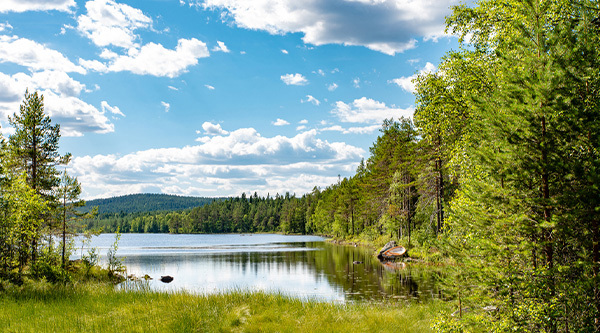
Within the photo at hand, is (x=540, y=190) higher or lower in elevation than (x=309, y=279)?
higher

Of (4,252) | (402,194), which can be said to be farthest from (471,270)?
(402,194)

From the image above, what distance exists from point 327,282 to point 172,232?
17847 cm

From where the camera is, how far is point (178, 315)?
11.4 metres

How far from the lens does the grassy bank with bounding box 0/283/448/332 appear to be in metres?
10.9

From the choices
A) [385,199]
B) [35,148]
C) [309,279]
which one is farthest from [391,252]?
[35,148]

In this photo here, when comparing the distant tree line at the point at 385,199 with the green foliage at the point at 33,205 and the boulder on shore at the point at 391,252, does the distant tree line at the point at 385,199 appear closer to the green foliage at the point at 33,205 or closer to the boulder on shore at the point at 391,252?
the boulder on shore at the point at 391,252

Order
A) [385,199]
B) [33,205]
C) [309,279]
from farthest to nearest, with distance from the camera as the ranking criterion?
1. [385,199]
2. [309,279]
3. [33,205]

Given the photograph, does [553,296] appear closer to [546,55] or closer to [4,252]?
[546,55]

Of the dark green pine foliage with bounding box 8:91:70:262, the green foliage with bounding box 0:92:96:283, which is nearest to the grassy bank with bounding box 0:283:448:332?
the green foliage with bounding box 0:92:96:283

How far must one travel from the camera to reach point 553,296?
7.48 metres

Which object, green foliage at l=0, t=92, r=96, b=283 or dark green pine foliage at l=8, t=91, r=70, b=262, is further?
dark green pine foliage at l=8, t=91, r=70, b=262

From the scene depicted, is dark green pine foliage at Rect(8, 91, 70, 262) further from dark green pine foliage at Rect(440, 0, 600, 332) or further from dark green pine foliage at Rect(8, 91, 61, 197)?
dark green pine foliage at Rect(440, 0, 600, 332)

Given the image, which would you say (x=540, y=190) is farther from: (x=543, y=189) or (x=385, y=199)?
(x=385, y=199)

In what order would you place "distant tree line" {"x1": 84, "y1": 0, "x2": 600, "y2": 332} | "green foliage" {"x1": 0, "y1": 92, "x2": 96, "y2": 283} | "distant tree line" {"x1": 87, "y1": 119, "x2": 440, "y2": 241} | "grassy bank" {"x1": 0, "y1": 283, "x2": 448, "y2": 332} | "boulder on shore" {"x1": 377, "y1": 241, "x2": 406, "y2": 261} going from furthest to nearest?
"boulder on shore" {"x1": 377, "y1": 241, "x2": 406, "y2": 261} < "distant tree line" {"x1": 87, "y1": 119, "x2": 440, "y2": 241} < "green foliage" {"x1": 0, "y1": 92, "x2": 96, "y2": 283} < "grassy bank" {"x1": 0, "y1": 283, "x2": 448, "y2": 332} < "distant tree line" {"x1": 84, "y1": 0, "x2": 600, "y2": 332}
